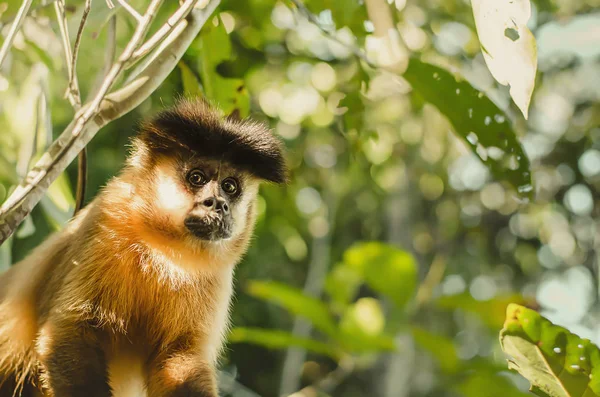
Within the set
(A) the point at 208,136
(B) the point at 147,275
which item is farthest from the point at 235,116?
(B) the point at 147,275

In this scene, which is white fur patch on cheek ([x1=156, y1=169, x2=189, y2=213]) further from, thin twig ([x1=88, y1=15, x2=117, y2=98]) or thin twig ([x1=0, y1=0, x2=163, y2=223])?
thin twig ([x1=0, y1=0, x2=163, y2=223])

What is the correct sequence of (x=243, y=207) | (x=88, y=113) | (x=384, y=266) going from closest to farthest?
(x=88, y=113) → (x=243, y=207) → (x=384, y=266)

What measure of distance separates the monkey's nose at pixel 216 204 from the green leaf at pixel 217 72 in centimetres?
37

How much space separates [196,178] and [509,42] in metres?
1.67

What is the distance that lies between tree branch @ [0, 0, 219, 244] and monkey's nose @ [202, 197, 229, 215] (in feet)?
3.22

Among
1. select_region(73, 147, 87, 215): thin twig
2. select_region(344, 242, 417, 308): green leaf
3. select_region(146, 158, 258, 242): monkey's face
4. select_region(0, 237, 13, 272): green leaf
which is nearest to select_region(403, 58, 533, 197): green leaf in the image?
select_region(146, 158, 258, 242): monkey's face

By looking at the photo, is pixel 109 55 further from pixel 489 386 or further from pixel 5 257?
pixel 489 386

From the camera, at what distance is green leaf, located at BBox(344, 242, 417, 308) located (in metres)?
3.79

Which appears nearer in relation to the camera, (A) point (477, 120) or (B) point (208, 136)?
(A) point (477, 120)

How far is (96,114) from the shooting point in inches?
72.8

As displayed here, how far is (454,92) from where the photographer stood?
2.54 meters

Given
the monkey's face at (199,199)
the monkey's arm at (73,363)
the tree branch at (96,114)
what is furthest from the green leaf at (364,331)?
the tree branch at (96,114)

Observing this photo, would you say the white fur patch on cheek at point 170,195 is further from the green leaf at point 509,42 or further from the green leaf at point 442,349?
the green leaf at point 442,349

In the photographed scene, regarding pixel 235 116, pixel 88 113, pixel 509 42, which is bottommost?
pixel 88 113
